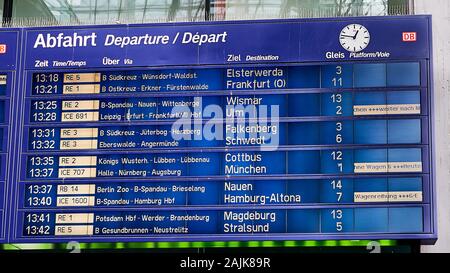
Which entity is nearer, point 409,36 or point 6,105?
point 409,36

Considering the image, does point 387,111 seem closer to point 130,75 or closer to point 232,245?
point 232,245

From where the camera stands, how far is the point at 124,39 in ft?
26.0

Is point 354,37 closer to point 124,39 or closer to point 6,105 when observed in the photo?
point 124,39

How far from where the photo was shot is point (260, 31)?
25.4 feet

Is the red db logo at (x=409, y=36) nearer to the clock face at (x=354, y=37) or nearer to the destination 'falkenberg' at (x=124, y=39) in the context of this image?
the clock face at (x=354, y=37)

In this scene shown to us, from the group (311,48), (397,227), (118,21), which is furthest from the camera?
(118,21)

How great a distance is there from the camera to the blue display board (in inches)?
287

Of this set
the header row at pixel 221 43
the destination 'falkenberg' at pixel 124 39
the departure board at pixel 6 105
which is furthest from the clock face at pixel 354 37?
the departure board at pixel 6 105

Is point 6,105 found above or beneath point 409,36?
beneath

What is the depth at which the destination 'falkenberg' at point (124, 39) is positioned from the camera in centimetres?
781

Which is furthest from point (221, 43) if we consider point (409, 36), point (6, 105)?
point (6, 105)

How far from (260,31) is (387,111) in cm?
148

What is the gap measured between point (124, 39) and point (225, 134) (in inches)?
57.3

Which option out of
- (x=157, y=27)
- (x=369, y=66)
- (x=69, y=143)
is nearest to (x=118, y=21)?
(x=157, y=27)
